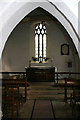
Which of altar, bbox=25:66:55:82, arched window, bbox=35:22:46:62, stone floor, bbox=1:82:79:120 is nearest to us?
stone floor, bbox=1:82:79:120

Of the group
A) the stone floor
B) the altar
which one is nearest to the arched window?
the altar

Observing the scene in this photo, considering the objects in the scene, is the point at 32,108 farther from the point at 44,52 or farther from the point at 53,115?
the point at 44,52

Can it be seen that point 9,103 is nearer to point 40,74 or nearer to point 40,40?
point 40,74

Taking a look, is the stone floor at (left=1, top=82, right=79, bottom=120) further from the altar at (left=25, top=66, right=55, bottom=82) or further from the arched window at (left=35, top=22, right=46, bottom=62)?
the arched window at (left=35, top=22, right=46, bottom=62)

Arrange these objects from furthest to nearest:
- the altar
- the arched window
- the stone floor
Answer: the arched window, the altar, the stone floor

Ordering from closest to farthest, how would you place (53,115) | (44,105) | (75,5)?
(75,5) < (53,115) < (44,105)

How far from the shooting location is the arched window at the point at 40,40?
13758 millimetres

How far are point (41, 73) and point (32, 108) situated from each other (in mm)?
6001

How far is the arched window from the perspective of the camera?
13758mm

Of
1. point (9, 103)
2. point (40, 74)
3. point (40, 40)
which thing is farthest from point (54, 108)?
point (40, 40)

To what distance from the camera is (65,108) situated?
17.6 ft

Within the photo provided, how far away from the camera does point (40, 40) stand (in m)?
13.9

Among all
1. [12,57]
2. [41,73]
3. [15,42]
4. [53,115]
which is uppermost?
[15,42]

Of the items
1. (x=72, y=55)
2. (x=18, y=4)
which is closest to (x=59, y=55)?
(x=72, y=55)
